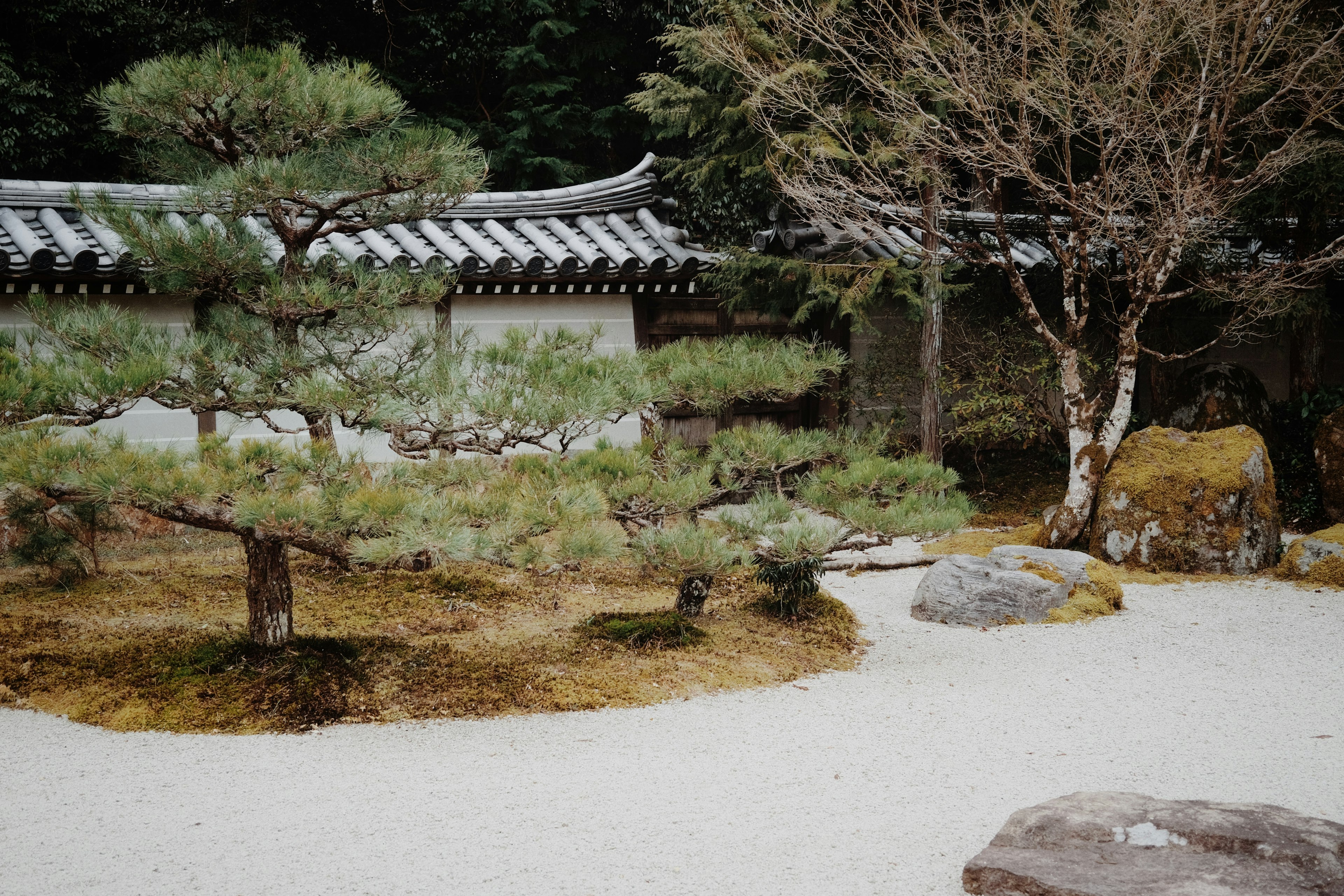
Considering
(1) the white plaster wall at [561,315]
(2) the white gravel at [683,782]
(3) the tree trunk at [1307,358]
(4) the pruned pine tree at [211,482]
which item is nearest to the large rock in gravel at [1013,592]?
(2) the white gravel at [683,782]

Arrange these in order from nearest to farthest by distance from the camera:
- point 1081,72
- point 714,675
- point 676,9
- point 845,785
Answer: point 845,785 → point 714,675 → point 1081,72 → point 676,9

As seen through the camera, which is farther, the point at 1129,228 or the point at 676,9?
the point at 676,9

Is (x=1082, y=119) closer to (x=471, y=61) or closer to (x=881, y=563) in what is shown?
(x=881, y=563)

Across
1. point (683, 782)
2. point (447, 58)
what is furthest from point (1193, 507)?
point (447, 58)

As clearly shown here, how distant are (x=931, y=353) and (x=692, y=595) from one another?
449cm

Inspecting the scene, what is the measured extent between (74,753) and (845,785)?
326 centimetres

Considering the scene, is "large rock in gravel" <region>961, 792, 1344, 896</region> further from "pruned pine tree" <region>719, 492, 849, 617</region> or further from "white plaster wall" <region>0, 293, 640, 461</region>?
"white plaster wall" <region>0, 293, 640, 461</region>

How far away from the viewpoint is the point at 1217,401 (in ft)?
33.0

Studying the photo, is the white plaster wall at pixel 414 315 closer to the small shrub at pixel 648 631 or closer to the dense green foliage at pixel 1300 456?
the small shrub at pixel 648 631

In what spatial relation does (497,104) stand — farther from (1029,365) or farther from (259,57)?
(259,57)

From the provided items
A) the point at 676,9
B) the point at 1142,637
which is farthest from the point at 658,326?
the point at 676,9

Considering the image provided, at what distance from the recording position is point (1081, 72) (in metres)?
7.77

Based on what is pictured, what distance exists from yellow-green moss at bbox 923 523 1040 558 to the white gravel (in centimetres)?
278

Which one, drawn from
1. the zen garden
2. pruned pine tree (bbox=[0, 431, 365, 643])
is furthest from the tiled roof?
pruned pine tree (bbox=[0, 431, 365, 643])
